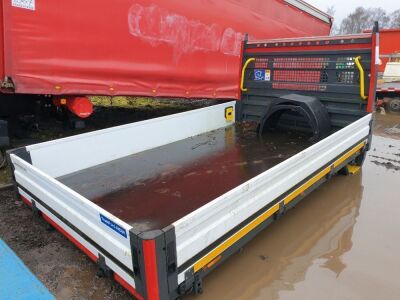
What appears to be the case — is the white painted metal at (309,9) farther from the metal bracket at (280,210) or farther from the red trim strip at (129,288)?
the red trim strip at (129,288)

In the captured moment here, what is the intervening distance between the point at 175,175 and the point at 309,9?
23.7 ft

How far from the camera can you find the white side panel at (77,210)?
1860mm

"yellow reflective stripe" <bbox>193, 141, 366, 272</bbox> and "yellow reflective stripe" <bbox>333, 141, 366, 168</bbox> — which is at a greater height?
"yellow reflective stripe" <bbox>333, 141, 366, 168</bbox>

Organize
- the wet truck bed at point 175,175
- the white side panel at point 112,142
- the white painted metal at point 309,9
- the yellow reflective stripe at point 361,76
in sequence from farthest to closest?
1. the white painted metal at point 309,9
2. the yellow reflective stripe at point 361,76
3. the white side panel at point 112,142
4. the wet truck bed at point 175,175

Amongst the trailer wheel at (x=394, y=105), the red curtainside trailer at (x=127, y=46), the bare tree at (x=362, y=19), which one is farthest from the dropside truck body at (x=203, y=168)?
the bare tree at (x=362, y=19)

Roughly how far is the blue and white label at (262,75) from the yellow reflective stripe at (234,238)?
115 inches

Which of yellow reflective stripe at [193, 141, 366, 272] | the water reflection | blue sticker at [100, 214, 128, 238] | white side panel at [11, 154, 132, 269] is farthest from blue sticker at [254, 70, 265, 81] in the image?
blue sticker at [100, 214, 128, 238]

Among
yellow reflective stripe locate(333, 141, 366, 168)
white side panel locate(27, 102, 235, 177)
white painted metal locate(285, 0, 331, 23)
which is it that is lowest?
yellow reflective stripe locate(333, 141, 366, 168)

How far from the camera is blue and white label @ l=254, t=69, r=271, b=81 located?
5.06 metres

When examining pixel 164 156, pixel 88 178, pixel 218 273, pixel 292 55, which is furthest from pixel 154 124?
pixel 292 55

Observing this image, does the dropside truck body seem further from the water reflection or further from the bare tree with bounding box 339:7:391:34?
the bare tree with bounding box 339:7:391:34

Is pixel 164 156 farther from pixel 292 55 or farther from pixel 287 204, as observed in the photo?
pixel 292 55

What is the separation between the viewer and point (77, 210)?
215 centimetres

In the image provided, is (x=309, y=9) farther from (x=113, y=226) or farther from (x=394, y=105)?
(x=113, y=226)
